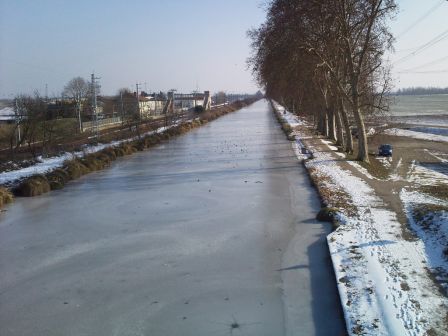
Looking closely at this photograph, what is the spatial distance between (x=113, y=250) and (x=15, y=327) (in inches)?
129

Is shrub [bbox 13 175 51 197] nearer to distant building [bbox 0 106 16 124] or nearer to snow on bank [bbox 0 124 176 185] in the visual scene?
snow on bank [bbox 0 124 176 185]

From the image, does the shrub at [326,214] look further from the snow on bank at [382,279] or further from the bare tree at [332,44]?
the bare tree at [332,44]

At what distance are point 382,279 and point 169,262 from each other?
3756 millimetres

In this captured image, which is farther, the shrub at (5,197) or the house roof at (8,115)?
the house roof at (8,115)

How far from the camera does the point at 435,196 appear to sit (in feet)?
45.2

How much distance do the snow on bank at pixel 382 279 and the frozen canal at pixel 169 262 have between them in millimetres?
284

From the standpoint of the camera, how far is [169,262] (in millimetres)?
9258

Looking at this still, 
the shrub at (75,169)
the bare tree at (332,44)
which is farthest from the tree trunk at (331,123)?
the shrub at (75,169)

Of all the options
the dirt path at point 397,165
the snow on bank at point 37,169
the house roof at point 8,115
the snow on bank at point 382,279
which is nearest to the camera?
the snow on bank at point 382,279

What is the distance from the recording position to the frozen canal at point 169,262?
693cm

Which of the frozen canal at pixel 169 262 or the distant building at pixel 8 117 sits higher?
the distant building at pixel 8 117

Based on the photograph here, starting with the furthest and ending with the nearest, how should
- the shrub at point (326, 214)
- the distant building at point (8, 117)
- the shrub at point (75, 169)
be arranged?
the distant building at point (8, 117)
the shrub at point (75, 169)
the shrub at point (326, 214)

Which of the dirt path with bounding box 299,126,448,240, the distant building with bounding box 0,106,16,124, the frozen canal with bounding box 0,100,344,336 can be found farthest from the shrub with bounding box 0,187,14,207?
the distant building with bounding box 0,106,16,124

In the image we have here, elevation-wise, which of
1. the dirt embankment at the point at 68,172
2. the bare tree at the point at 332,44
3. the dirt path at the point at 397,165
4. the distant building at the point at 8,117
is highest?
the bare tree at the point at 332,44
